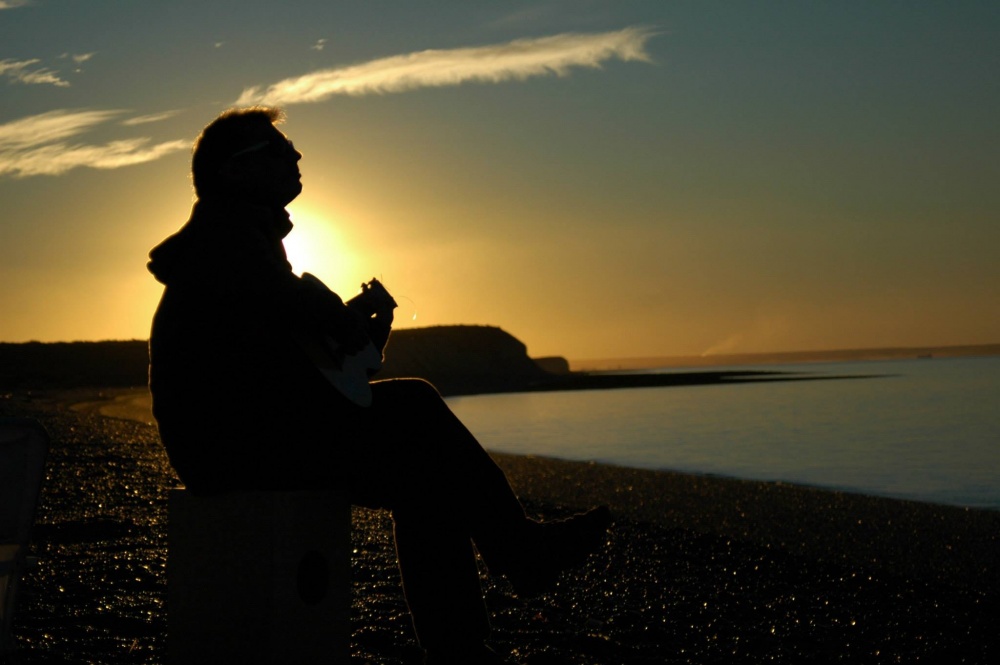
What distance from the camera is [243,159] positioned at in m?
3.16

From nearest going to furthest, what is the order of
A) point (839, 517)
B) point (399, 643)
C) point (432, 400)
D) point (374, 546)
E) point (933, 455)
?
point (432, 400) → point (399, 643) → point (374, 546) → point (839, 517) → point (933, 455)

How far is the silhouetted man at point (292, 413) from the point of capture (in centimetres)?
298

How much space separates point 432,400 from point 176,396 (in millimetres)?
748

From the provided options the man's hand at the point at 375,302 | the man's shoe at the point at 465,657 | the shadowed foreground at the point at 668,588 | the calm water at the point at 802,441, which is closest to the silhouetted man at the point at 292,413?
the man's shoe at the point at 465,657

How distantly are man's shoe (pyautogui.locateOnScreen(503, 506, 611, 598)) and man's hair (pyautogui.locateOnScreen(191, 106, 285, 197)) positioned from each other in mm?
1449

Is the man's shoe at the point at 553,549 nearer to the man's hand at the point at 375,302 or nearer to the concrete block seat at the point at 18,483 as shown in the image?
the man's hand at the point at 375,302

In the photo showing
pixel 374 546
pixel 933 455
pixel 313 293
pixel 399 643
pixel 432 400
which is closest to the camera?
pixel 313 293

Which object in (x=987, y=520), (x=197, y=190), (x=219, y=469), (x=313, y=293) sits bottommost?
(x=987, y=520)

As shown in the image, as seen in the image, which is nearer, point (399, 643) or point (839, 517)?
point (399, 643)

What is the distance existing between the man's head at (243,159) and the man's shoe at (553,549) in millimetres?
1314

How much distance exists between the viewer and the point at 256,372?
9.84 feet

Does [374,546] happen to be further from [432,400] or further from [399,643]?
[432,400]

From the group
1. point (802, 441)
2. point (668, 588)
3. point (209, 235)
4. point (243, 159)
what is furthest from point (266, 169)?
point (802, 441)

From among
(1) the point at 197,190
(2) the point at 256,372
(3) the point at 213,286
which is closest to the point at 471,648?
(2) the point at 256,372
